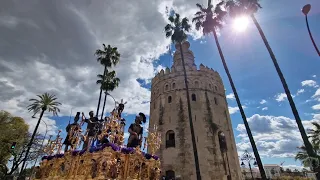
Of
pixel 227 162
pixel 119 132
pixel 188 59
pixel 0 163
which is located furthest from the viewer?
pixel 188 59

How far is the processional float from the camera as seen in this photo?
805 centimetres

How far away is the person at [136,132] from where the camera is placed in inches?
390

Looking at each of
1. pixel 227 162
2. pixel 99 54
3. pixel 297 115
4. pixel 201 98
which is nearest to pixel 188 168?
pixel 227 162

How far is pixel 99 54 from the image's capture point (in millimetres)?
28141

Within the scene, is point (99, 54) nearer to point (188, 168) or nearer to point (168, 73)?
point (168, 73)

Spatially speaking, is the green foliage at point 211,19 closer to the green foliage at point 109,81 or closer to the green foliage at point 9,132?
the green foliage at point 109,81

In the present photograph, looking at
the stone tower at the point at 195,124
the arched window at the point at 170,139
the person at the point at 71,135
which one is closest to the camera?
the person at the point at 71,135

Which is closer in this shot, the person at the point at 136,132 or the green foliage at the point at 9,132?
the person at the point at 136,132

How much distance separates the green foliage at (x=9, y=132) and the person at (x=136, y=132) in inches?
1071

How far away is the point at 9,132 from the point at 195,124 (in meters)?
28.1

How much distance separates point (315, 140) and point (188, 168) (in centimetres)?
2680

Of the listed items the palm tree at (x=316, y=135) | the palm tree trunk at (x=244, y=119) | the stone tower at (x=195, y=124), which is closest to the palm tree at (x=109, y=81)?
the stone tower at (x=195, y=124)

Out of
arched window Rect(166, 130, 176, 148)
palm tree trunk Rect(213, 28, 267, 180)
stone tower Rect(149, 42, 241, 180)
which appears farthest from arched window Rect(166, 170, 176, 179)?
palm tree trunk Rect(213, 28, 267, 180)

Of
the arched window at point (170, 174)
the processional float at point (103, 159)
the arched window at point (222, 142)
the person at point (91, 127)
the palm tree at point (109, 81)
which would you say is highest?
the palm tree at point (109, 81)
